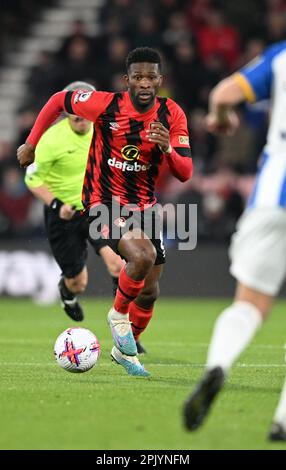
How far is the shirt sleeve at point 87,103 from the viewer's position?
8211 mm

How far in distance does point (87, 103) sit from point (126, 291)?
1496mm

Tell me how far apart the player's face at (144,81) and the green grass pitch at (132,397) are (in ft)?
6.72

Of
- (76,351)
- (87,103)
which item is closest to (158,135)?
(87,103)

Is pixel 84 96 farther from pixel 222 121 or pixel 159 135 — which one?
pixel 222 121

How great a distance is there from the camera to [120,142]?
8195 millimetres

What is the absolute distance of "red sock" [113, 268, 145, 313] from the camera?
775 cm

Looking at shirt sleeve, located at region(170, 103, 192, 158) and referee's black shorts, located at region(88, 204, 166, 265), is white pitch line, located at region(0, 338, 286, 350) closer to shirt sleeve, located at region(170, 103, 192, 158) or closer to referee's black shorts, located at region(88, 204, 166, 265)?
referee's black shorts, located at region(88, 204, 166, 265)

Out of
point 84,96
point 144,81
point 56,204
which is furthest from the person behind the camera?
point 56,204

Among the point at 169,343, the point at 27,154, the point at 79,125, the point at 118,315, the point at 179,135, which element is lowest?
the point at 169,343

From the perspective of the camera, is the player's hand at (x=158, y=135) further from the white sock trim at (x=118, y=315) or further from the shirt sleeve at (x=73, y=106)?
the white sock trim at (x=118, y=315)

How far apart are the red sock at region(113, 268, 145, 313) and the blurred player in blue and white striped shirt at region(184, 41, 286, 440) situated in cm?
253

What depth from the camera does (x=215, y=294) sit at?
656 inches
